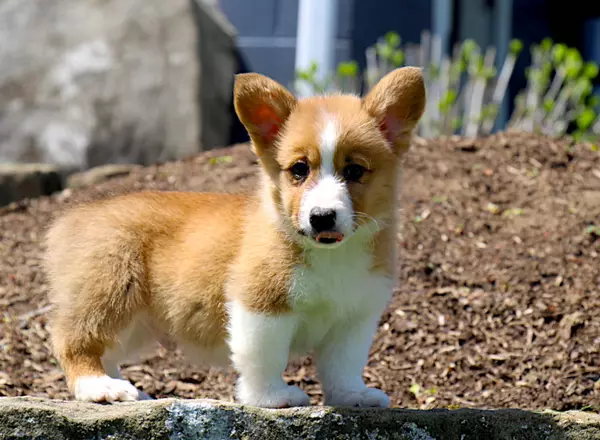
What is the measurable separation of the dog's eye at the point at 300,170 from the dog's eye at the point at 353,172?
163 mm

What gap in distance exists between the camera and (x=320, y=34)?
33.2 feet

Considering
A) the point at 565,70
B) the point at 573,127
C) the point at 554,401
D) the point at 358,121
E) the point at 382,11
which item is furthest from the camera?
the point at 573,127

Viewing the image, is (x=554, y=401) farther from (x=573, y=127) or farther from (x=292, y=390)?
(x=573, y=127)

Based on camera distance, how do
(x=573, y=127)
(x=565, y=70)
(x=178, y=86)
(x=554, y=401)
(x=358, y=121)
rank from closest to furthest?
(x=358, y=121) < (x=554, y=401) < (x=565, y=70) < (x=178, y=86) < (x=573, y=127)

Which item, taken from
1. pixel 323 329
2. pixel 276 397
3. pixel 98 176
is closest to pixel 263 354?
pixel 276 397

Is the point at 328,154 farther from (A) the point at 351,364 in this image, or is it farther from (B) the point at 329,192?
(A) the point at 351,364

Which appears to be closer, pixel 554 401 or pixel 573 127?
pixel 554 401

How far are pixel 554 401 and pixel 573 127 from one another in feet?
23.6

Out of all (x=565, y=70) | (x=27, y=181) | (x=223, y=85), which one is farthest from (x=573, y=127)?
(x=27, y=181)

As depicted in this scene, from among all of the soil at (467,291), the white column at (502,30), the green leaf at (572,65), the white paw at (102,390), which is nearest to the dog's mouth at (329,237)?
the white paw at (102,390)

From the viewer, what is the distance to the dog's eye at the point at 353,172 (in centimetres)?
386

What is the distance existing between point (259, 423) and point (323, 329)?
22.9 inches

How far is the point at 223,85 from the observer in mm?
10445

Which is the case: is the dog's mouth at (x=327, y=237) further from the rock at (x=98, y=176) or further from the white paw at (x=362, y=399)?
the rock at (x=98, y=176)
